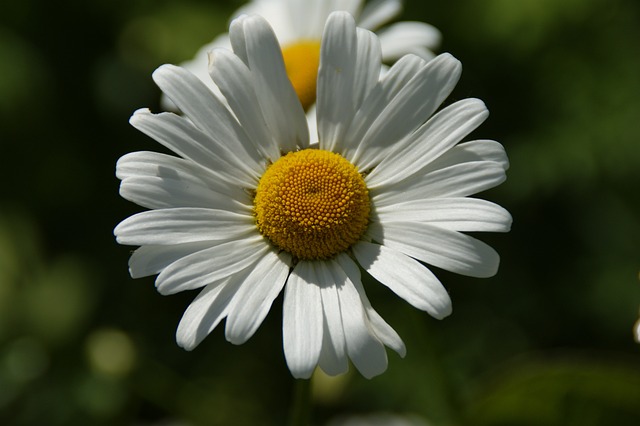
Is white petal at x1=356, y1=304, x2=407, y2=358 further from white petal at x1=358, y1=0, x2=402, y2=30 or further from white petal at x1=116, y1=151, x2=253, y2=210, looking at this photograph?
white petal at x1=358, y1=0, x2=402, y2=30

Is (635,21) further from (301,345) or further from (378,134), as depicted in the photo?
(301,345)

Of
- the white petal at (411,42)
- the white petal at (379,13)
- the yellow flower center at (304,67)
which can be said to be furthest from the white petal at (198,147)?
the white petal at (379,13)

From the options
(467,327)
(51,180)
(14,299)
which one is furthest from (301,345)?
(51,180)

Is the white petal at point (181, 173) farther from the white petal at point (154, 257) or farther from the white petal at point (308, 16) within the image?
the white petal at point (308, 16)

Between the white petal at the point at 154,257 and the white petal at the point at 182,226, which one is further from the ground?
the white petal at the point at 182,226

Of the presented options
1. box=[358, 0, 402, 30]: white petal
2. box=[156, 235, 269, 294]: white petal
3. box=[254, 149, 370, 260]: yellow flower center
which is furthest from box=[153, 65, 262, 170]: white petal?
box=[358, 0, 402, 30]: white petal

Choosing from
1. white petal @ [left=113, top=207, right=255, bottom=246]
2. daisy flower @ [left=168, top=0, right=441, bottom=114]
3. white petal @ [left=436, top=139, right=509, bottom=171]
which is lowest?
white petal @ [left=113, top=207, right=255, bottom=246]

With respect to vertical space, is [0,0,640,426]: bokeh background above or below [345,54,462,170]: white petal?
below
